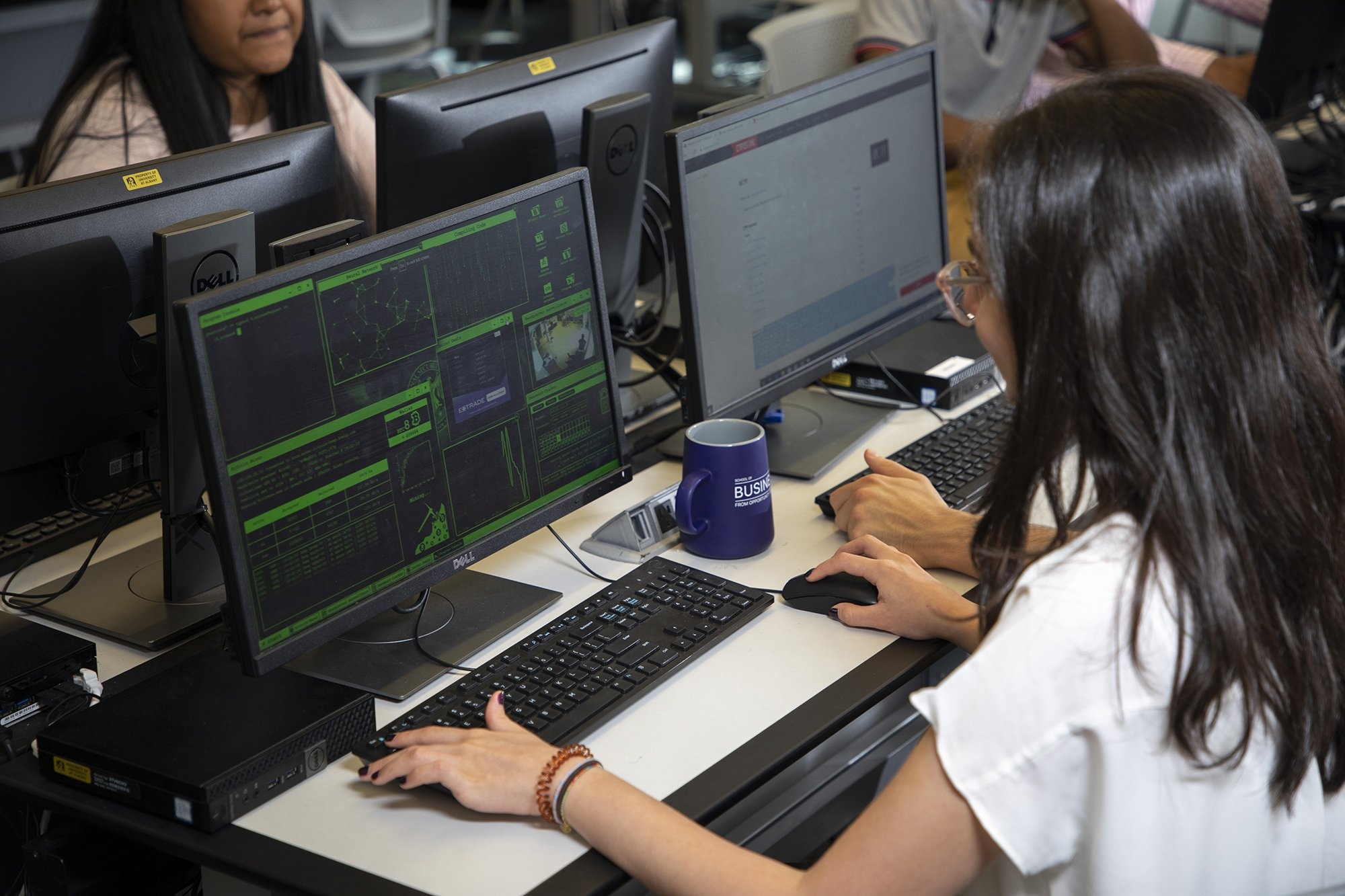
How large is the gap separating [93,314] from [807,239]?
822 mm

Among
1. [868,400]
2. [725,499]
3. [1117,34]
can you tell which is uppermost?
[1117,34]

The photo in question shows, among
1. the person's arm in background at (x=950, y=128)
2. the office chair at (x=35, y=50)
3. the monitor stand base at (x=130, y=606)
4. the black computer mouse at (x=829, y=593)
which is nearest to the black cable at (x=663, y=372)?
the black computer mouse at (x=829, y=593)

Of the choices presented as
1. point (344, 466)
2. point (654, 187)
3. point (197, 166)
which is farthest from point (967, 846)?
point (654, 187)

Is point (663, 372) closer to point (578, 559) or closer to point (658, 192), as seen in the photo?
point (658, 192)

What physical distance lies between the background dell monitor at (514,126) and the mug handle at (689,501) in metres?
0.46

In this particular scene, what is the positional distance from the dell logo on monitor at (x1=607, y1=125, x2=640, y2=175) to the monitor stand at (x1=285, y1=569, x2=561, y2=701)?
24.1 inches

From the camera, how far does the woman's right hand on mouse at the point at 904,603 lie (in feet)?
4.09

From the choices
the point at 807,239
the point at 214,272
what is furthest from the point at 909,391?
the point at 214,272

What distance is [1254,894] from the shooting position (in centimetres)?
99

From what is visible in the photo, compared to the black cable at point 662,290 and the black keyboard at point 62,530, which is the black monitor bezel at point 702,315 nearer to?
the black cable at point 662,290

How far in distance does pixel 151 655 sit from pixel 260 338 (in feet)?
1.40

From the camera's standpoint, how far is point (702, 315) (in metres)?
1.50

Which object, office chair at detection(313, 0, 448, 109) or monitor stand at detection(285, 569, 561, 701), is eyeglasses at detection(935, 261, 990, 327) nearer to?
monitor stand at detection(285, 569, 561, 701)

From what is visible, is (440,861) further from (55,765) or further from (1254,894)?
(1254,894)
